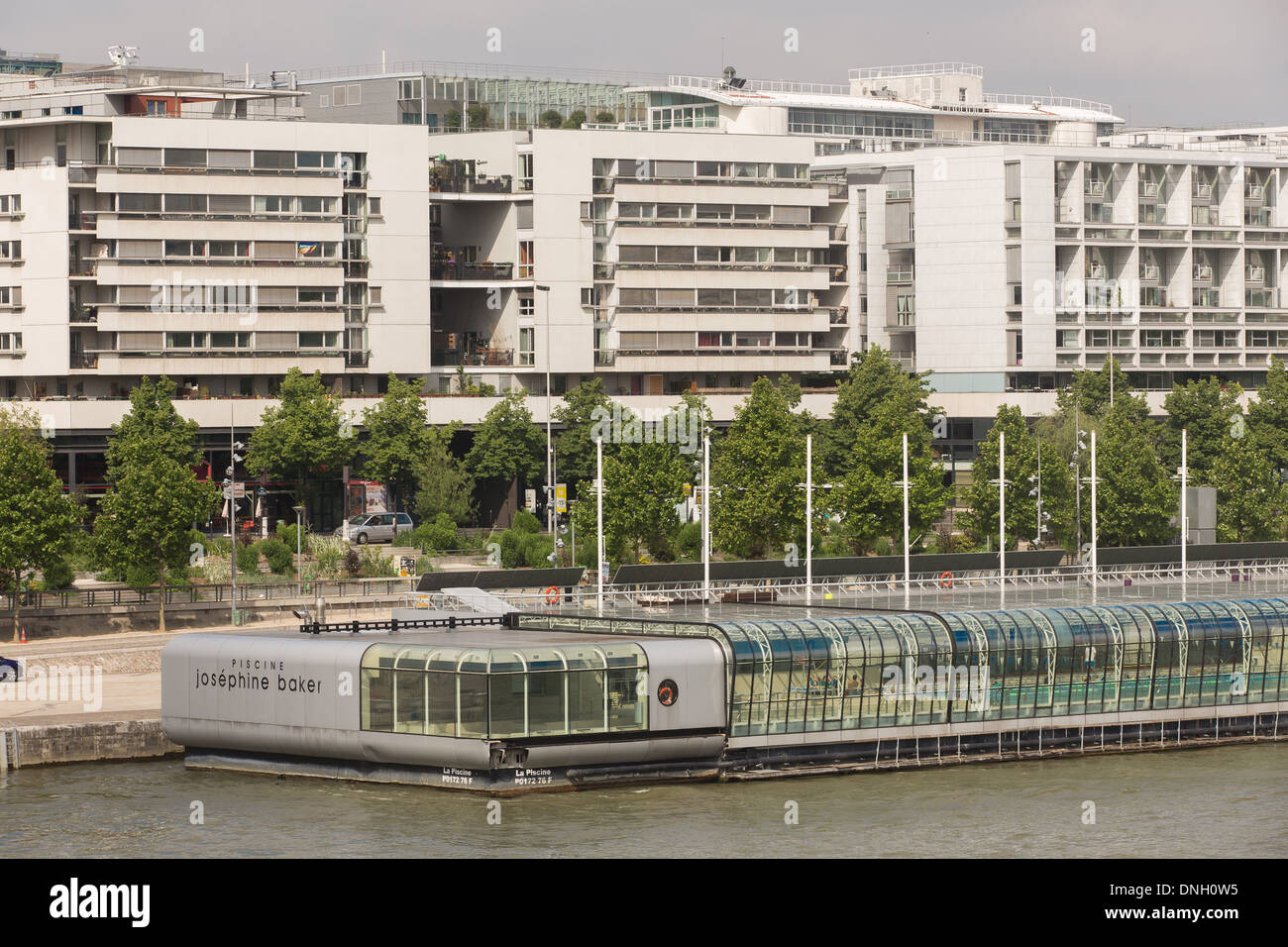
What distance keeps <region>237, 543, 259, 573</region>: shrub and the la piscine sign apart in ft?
111

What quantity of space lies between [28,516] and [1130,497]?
56.5 meters

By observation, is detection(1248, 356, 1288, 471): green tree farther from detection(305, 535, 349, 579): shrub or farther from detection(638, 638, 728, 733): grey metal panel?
detection(638, 638, 728, 733): grey metal panel

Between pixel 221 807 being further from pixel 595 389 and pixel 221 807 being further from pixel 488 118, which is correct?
pixel 488 118

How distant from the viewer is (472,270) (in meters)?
134

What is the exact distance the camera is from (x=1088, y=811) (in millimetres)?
52000

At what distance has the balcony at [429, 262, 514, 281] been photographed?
133 metres

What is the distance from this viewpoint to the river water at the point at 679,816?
47.4 meters

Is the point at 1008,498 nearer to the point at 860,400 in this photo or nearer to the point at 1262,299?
the point at 860,400

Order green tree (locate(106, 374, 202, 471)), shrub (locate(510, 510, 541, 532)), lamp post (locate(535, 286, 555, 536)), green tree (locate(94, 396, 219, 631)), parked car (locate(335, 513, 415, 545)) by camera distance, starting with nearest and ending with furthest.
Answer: green tree (locate(94, 396, 219, 631))
green tree (locate(106, 374, 202, 471))
shrub (locate(510, 510, 541, 532))
parked car (locate(335, 513, 415, 545))
lamp post (locate(535, 286, 555, 536))

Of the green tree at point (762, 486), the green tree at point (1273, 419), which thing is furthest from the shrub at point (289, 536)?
the green tree at point (1273, 419)

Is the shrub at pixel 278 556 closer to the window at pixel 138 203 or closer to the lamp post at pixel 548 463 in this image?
the lamp post at pixel 548 463

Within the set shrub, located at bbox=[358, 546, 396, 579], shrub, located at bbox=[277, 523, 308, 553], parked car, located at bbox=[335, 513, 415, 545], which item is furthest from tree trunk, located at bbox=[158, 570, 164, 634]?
parked car, located at bbox=[335, 513, 415, 545]
